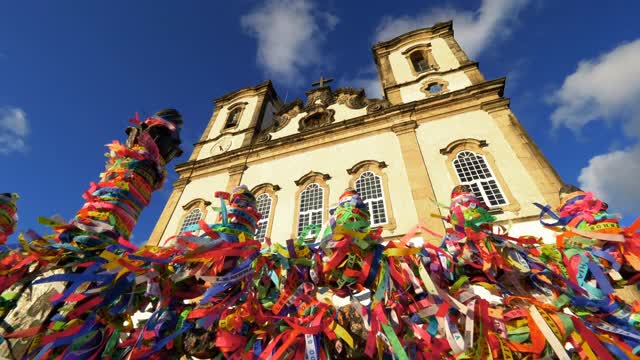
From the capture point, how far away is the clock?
45.4ft

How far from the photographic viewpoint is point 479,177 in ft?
24.8

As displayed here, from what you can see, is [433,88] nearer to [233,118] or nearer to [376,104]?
[376,104]

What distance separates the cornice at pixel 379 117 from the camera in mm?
9617

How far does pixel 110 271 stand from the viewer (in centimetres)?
248

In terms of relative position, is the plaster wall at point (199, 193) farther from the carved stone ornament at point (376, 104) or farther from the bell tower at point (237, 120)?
the carved stone ornament at point (376, 104)

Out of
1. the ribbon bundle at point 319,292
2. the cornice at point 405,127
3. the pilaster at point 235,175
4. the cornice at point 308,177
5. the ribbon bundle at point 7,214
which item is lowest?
the ribbon bundle at point 319,292

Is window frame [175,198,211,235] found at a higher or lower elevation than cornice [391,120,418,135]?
lower

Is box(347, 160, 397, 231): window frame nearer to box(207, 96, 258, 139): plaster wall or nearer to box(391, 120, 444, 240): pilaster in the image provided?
box(391, 120, 444, 240): pilaster

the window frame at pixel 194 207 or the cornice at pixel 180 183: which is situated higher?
the cornice at pixel 180 183

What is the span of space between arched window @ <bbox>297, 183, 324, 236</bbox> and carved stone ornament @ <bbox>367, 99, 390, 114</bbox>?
5049 mm

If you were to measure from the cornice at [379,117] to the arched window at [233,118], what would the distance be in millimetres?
4058

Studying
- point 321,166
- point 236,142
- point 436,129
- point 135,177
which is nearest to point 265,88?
point 236,142

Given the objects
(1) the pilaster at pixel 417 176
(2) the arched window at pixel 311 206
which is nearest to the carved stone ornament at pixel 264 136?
(2) the arched window at pixel 311 206

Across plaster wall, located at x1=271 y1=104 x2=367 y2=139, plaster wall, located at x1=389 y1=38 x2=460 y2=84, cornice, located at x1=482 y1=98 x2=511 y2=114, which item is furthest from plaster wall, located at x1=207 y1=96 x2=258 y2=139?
cornice, located at x1=482 y1=98 x2=511 y2=114
